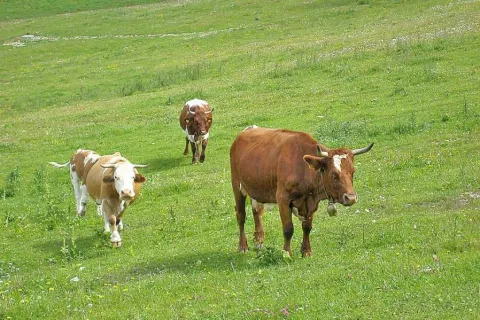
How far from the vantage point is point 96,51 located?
200ft

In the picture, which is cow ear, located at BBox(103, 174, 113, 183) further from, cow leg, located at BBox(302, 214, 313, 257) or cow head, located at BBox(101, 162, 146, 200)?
cow leg, located at BBox(302, 214, 313, 257)

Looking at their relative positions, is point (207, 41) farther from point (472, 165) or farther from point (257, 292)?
point (257, 292)

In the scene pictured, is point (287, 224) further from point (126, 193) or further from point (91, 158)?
point (91, 158)

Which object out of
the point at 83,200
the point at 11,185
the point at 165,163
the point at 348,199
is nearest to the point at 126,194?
the point at 83,200

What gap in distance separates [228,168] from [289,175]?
37.3 feet

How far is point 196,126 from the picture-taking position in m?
27.3

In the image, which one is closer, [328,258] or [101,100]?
[328,258]

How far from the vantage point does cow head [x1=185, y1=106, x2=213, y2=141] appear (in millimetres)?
27219

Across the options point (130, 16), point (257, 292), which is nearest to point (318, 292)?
point (257, 292)

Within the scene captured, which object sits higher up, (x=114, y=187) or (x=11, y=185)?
(x=114, y=187)

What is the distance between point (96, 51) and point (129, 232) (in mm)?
44216

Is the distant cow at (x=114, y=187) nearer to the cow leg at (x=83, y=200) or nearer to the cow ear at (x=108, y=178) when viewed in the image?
the cow ear at (x=108, y=178)

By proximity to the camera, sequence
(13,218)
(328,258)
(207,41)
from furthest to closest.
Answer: (207,41)
(13,218)
(328,258)

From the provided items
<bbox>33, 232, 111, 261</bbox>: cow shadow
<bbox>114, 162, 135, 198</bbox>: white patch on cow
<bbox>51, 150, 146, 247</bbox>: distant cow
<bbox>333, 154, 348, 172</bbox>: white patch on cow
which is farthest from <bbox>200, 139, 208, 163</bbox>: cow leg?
<bbox>333, 154, 348, 172</bbox>: white patch on cow
